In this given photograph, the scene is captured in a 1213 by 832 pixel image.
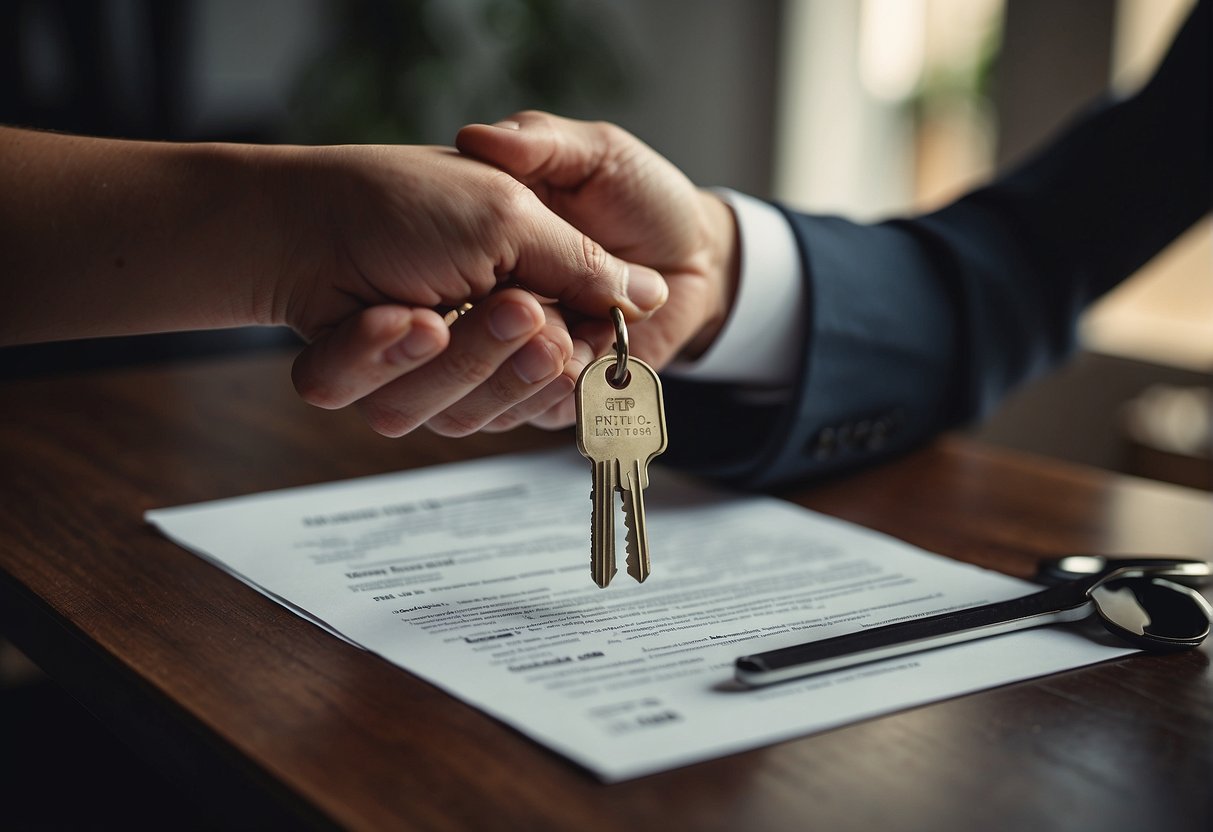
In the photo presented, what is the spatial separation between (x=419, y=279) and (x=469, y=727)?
29 cm

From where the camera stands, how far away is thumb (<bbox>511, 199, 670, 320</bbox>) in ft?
2.19

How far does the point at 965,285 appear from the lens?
976 millimetres

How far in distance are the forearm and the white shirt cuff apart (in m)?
0.39

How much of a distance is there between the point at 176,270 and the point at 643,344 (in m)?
0.36

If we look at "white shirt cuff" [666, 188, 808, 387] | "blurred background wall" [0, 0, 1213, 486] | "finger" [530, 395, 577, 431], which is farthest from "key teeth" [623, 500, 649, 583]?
"blurred background wall" [0, 0, 1213, 486]

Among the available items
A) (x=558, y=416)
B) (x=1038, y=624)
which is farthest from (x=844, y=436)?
(x=1038, y=624)

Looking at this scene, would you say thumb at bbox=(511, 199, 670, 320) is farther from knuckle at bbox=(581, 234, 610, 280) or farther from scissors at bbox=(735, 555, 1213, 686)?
scissors at bbox=(735, 555, 1213, 686)

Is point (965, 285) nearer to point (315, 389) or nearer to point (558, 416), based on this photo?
point (558, 416)

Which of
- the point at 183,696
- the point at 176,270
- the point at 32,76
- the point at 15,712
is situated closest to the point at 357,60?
the point at 32,76

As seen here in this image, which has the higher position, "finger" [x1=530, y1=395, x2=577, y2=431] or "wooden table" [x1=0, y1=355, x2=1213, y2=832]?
"finger" [x1=530, y1=395, x2=577, y2=431]

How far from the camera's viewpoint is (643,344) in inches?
34.7

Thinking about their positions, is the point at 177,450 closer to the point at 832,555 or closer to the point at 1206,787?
the point at 832,555

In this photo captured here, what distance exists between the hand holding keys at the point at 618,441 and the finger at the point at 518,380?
4 centimetres

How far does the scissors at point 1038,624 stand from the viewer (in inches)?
19.6
